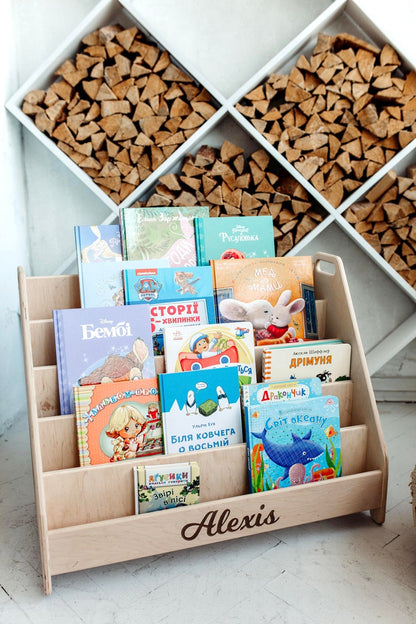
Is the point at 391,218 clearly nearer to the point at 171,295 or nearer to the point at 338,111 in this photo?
the point at 338,111

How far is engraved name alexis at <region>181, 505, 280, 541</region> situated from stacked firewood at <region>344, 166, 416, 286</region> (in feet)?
4.30

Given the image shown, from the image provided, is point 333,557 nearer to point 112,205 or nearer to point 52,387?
point 52,387

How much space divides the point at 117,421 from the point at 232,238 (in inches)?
26.4

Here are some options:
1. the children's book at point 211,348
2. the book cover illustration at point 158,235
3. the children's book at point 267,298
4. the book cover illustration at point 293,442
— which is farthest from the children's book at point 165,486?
the book cover illustration at point 158,235

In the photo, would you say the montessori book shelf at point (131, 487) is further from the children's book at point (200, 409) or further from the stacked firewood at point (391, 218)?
the stacked firewood at point (391, 218)

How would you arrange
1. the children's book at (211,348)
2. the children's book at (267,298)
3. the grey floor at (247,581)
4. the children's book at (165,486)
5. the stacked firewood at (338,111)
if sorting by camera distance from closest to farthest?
the grey floor at (247,581)
the children's book at (165,486)
the children's book at (211,348)
the children's book at (267,298)
the stacked firewood at (338,111)

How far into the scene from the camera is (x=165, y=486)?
1.46 meters

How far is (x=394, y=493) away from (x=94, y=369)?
3.31 feet

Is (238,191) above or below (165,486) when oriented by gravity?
above

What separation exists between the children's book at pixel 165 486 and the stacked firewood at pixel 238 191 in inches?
47.7

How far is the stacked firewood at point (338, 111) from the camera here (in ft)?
7.56

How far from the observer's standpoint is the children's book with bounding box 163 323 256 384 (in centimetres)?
158

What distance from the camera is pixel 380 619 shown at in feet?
4.29

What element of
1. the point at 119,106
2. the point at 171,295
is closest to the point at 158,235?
the point at 171,295
